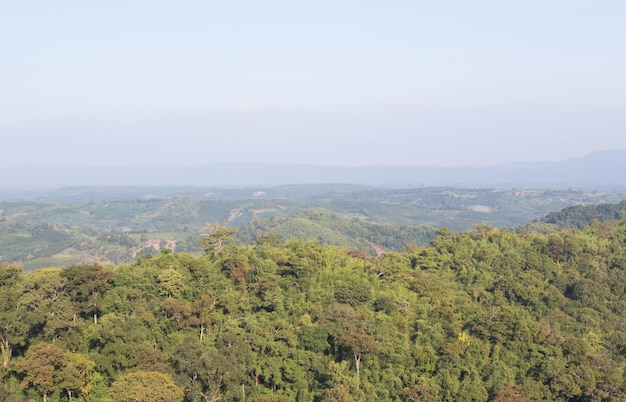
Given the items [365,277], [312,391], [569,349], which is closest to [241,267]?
[365,277]

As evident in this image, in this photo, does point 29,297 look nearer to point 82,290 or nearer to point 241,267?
point 82,290

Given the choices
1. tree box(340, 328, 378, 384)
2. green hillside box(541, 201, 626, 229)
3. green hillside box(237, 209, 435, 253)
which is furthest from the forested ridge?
green hillside box(237, 209, 435, 253)

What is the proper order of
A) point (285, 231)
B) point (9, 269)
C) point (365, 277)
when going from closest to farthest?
point (9, 269)
point (365, 277)
point (285, 231)

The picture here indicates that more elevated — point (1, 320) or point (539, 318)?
point (1, 320)

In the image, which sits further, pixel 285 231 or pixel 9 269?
pixel 285 231

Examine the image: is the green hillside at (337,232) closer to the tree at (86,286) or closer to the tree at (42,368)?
the tree at (86,286)

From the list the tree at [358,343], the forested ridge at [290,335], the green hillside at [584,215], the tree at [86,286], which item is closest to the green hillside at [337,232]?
the green hillside at [584,215]

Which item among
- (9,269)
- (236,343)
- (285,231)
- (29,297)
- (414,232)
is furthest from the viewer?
(414,232)

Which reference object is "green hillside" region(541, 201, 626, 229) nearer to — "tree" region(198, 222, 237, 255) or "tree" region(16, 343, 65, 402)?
"tree" region(198, 222, 237, 255)

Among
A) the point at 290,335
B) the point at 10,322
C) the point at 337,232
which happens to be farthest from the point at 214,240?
the point at 337,232
